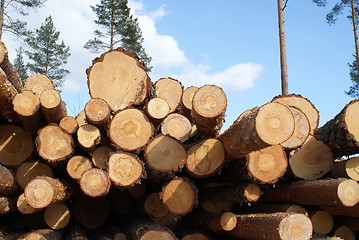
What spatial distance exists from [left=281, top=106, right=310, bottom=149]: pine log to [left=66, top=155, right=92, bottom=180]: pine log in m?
2.06

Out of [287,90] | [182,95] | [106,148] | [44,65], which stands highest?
[44,65]

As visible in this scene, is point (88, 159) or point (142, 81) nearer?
point (88, 159)

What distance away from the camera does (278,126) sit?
269cm

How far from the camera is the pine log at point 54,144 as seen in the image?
3486mm

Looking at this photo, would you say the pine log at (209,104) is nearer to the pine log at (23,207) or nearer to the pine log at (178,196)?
the pine log at (178,196)

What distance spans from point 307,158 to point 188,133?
4.40 feet

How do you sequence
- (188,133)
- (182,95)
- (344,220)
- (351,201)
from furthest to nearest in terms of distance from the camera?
(182,95)
(188,133)
(344,220)
(351,201)

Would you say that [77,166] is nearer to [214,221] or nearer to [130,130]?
[130,130]

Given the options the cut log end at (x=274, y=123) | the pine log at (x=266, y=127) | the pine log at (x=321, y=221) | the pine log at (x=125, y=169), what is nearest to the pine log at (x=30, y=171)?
the pine log at (x=125, y=169)

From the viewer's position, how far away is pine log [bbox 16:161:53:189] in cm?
379

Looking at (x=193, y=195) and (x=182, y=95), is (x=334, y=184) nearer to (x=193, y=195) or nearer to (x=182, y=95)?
(x=193, y=195)

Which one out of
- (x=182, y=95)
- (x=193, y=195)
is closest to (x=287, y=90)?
(x=182, y=95)

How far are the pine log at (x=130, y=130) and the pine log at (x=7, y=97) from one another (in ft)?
3.89

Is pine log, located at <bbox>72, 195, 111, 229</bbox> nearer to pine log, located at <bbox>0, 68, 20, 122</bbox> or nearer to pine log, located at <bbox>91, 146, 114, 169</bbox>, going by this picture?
pine log, located at <bbox>91, 146, 114, 169</bbox>
